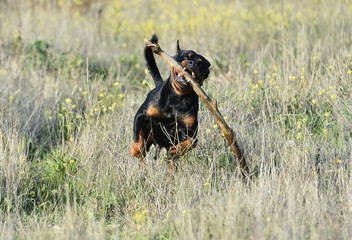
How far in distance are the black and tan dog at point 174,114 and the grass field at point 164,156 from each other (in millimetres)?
156

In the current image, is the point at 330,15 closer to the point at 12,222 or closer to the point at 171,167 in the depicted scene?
the point at 171,167

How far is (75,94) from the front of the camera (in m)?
6.07

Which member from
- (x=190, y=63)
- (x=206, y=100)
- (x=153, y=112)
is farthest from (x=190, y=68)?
(x=153, y=112)

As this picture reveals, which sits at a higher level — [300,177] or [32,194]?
[300,177]

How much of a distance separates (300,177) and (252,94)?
204cm

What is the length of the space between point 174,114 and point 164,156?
23.4 inches

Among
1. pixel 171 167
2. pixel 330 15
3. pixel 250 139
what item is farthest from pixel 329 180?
pixel 330 15

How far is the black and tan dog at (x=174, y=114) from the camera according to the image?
13.4 ft

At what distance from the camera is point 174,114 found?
4.19 meters

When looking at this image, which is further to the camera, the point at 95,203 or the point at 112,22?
the point at 112,22

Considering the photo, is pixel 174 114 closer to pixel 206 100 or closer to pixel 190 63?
pixel 190 63

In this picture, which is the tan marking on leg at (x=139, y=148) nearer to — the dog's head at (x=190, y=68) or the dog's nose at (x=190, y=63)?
the dog's head at (x=190, y=68)

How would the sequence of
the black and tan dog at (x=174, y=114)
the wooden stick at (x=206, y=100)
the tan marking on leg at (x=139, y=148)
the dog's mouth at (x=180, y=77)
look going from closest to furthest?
the wooden stick at (x=206, y=100) < the dog's mouth at (x=180, y=77) < the black and tan dog at (x=174, y=114) < the tan marking on leg at (x=139, y=148)

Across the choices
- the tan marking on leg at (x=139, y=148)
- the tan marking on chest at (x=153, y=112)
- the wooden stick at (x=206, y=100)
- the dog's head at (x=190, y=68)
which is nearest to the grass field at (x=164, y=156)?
the tan marking on leg at (x=139, y=148)
